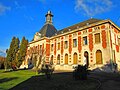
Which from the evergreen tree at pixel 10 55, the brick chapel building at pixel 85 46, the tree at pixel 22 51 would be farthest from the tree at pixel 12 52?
the brick chapel building at pixel 85 46

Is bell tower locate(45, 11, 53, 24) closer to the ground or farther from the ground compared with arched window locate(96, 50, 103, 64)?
farther from the ground

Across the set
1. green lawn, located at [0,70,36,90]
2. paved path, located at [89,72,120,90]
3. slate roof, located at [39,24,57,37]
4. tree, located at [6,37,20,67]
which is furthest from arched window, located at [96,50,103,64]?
tree, located at [6,37,20,67]

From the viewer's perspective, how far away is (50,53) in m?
37.2

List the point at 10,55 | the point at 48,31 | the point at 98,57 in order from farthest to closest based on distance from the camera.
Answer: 1. the point at 48,31
2. the point at 10,55
3. the point at 98,57

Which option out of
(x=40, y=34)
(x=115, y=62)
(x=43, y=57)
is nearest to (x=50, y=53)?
(x=43, y=57)

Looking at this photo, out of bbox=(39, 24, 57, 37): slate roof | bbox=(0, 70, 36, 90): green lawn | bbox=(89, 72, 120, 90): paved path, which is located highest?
bbox=(39, 24, 57, 37): slate roof

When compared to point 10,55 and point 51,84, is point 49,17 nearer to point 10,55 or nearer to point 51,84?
point 10,55

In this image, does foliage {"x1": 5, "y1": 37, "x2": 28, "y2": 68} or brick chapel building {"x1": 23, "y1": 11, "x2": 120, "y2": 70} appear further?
foliage {"x1": 5, "y1": 37, "x2": 28, "y2": 68}

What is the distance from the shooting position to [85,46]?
2888 centimetres

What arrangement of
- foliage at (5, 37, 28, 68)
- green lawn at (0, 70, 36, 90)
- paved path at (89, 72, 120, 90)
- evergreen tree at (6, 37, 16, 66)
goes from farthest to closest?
foliage at (5, 37, 28, 68), evergreen tree at (6, 37, 16, 66), green lawn at (0, 70, 36, 90), paved path at (89, 72, 120, 90)

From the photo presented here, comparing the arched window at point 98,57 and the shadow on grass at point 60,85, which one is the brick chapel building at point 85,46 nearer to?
the arched window at point 98,57

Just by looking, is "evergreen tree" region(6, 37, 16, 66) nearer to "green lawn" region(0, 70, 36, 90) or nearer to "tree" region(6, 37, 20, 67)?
"tree" region(6, 37, 20, 67)

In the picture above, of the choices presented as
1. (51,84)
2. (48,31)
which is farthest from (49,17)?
(51,84)

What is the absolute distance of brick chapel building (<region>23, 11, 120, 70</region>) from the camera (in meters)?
25.9
